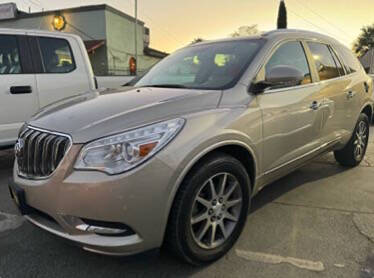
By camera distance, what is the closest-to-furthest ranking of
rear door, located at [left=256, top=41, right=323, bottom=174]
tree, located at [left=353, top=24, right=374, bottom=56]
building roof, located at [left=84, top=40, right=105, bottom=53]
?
rear door, located at [left=256, top=41, right=323, bottom=174] → building roof, located at [left=84, top=40, right=105, bottom=53] → tree, located at [left=353, top=24, right=374, bottom=56]

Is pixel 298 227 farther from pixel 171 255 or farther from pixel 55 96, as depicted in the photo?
pixel 55 96

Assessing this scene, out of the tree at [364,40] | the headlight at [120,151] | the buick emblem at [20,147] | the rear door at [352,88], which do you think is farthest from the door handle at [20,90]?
the tree at [364,40]

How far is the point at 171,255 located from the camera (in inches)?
101

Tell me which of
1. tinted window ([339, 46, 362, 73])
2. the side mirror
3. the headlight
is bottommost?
the headlight

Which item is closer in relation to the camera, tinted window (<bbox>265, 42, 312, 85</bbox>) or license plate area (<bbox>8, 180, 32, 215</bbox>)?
license plate area (<bbox>8, 180, 32, 215</bbox>)

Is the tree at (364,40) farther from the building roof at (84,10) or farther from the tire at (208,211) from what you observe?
the tire at (208,211)

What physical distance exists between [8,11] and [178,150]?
23.5 meters

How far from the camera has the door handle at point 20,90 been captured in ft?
15.6

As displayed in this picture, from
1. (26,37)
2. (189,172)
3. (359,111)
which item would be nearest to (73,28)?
(26,37)

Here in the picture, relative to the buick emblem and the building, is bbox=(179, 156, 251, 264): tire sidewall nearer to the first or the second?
the buick emblem

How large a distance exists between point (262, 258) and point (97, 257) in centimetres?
127

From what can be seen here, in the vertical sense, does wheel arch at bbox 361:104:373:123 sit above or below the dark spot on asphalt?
above

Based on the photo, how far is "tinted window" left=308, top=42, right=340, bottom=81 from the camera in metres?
3.84

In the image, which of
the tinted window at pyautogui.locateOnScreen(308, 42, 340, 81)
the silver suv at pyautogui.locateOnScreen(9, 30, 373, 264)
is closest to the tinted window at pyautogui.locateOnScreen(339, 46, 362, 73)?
the tinted window at pyautogui.locateOnScreen(308, 42, 340, 81)
